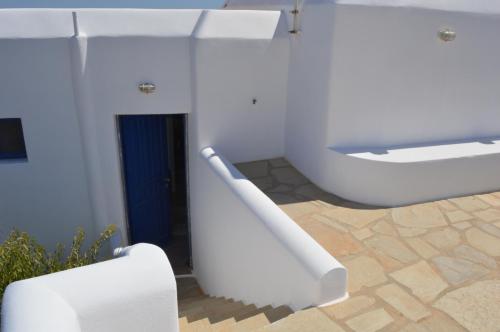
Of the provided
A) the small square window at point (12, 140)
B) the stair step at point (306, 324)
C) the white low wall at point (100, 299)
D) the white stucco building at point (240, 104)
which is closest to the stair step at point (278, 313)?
the stair step at point (306, 324)

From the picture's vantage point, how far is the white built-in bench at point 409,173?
6.12m

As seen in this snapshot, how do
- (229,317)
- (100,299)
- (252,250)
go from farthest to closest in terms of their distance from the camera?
(252,250) < (229,317) < (100,299)

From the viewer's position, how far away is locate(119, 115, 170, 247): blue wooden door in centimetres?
804

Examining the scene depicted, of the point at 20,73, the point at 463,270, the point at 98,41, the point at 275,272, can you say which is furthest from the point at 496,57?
the point at 20,73

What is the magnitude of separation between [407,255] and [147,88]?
16.0 ft

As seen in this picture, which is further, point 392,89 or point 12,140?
point 12,140

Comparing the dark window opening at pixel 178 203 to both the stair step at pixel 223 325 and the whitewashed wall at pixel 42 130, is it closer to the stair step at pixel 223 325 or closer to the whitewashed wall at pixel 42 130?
the whitewashed wall at pixel 42 130

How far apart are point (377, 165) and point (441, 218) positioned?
3.92ft

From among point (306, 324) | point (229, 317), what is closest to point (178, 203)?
point (229, 317)

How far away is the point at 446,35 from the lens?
248 inches

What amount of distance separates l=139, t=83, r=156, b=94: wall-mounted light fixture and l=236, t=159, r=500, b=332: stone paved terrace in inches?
90.2

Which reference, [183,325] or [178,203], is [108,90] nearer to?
[183,325]

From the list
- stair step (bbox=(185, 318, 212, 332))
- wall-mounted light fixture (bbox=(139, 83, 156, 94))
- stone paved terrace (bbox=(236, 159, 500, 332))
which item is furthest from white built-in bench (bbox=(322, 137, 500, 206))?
wall-mounted light fixture (bbox=(139, 83, 156, 94))

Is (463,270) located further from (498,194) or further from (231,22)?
(231,22)
